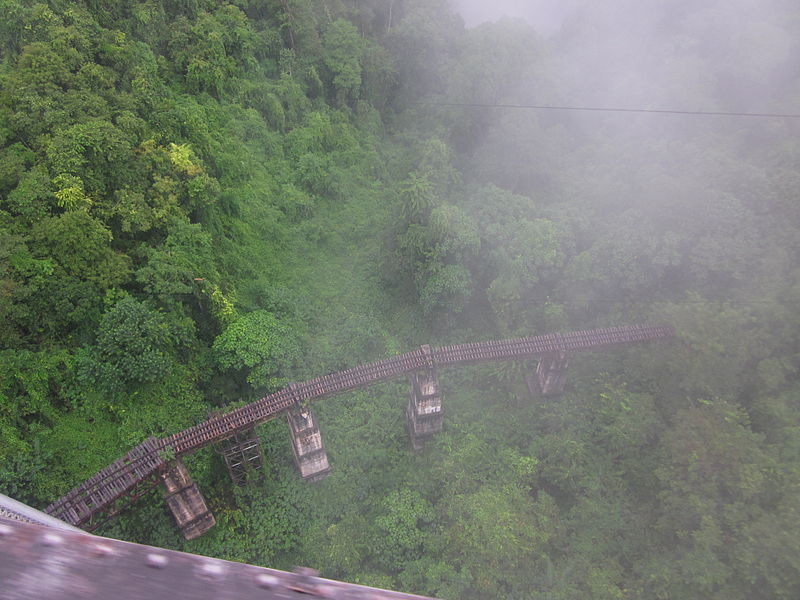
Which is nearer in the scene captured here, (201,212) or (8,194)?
(8,194)

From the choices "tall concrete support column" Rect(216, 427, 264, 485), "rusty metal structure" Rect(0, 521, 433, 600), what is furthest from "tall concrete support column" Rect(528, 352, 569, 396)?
"rusty metal structure" Rect(0, 521, 433, 600)

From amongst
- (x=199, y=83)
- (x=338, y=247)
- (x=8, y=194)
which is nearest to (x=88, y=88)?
(x=8, y=194)

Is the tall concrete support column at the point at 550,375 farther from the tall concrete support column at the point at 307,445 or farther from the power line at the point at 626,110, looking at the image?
the power line at the point at 626,110

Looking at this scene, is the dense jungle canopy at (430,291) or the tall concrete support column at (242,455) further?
the tall concrete support column at (242,455)

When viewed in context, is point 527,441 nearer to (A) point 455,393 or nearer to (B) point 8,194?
(A) point 455,393

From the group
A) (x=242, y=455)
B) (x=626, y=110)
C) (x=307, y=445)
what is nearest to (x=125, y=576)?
(x=242, y=455)

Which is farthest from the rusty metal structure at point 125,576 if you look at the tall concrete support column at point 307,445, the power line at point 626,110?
the power line at point 626,110
